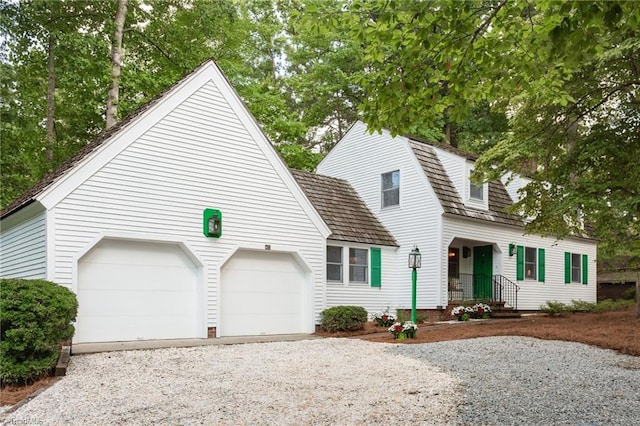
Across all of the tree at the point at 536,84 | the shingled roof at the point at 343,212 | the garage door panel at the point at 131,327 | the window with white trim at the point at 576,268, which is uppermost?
the tree at the point at 536,84

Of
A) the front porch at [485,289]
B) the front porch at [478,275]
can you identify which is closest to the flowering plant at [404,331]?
the front porch at [478,275]

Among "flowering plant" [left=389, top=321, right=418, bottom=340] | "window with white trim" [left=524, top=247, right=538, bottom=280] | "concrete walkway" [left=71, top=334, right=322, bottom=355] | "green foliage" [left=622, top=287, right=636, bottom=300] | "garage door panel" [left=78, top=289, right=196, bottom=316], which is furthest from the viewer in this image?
"green foliage" [left=622, top=287, right=636, bottom=300]

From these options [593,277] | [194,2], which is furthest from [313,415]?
[593,277]

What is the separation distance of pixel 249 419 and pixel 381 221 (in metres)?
14.0

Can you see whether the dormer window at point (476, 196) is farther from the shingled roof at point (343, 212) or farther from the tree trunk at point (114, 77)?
the tree trunk at point (114, 77)

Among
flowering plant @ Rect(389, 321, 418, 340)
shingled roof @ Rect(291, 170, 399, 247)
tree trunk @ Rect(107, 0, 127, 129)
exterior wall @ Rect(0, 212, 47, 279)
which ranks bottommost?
flowering plant @ Rect(389, 321, 418, 340)

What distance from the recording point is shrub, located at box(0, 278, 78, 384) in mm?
7039

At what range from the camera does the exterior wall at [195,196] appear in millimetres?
10539

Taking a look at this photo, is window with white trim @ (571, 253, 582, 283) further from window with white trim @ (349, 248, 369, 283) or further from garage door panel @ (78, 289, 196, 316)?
garage door panel @ (78, 289, 196, 316)

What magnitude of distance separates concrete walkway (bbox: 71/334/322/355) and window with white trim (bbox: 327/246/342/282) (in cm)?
295

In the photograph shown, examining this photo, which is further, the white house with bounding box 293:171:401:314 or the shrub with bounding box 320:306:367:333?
the white house with bounding box 293:171:401:314

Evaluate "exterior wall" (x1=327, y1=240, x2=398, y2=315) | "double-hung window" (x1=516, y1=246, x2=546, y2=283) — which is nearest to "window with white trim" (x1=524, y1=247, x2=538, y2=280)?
"double-hung window" (x1=516, y1=246, x2=546, y2=283)

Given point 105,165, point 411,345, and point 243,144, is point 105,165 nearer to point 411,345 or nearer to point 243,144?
point 243,144

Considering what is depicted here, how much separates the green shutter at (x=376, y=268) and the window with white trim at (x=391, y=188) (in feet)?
6.95
